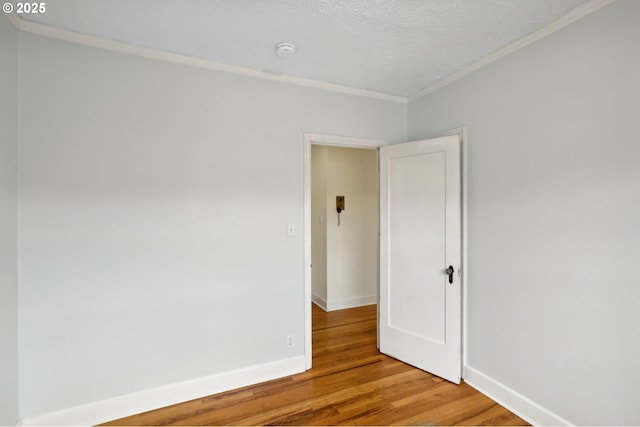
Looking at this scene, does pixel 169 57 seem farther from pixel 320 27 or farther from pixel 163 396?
pixel 163 396

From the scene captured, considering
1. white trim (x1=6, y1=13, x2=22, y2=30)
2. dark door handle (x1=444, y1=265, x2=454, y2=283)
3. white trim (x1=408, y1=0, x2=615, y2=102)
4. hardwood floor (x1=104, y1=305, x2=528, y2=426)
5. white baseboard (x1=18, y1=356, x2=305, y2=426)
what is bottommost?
hardwood floor (x1=104, y1=305, x2=528, y2=426)

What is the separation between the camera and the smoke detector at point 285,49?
6.62 ft

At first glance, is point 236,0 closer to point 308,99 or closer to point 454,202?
point 308,99

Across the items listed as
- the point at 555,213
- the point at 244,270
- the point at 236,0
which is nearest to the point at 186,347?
the point at 244,270

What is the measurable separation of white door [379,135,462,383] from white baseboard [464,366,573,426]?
0.12m

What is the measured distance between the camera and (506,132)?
6.94 feet

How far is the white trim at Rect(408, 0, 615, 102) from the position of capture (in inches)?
64.3

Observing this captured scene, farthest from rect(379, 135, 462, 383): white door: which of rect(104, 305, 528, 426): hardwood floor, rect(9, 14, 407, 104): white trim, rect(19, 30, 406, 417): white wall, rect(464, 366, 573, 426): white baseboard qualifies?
rect(19, 30, 406, 417): white wall

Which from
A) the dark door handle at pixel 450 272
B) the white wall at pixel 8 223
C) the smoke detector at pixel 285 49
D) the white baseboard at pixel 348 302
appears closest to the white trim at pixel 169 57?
the white wall at pixel 8 223

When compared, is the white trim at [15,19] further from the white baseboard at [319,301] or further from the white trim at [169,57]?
the white baseboard at [319,301]

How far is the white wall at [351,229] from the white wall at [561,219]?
6.33 ft

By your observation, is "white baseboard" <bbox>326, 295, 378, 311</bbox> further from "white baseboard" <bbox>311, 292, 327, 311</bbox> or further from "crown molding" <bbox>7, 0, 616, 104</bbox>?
"crown molding" <bbox>7, 0, 616, 104</bbox>

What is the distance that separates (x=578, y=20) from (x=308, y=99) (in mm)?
1847

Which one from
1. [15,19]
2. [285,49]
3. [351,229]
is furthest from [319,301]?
[15,19]
